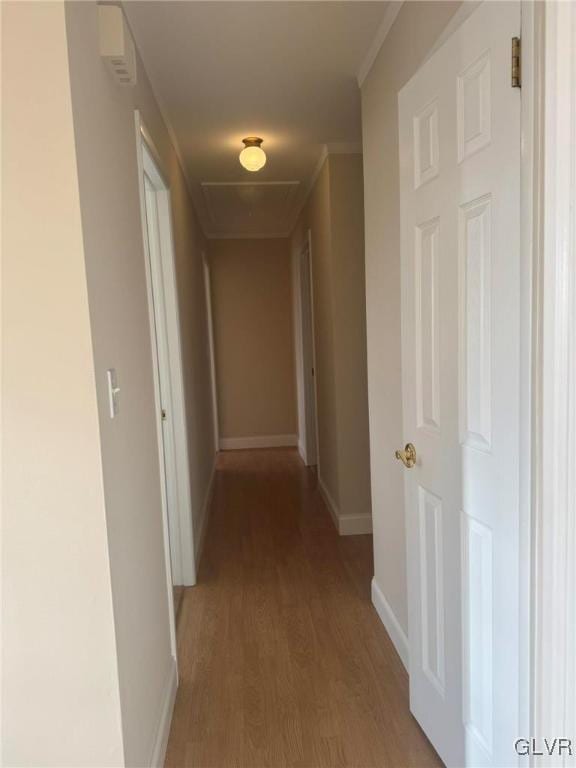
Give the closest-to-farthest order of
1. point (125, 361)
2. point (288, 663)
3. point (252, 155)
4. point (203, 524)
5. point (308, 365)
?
point (125, 361) → point (288, 663) → point (252, 155) → point (203, 524) → point (308, 365)

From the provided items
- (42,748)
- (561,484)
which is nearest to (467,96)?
(561,484)

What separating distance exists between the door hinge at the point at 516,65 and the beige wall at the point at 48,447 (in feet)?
3.02

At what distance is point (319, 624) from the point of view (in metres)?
2.29

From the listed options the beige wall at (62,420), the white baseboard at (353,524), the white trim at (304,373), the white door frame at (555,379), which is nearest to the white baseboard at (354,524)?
the white baseboard at (353,524)

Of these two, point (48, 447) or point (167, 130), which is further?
point (167, 130)

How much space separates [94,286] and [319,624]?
182 centimetres

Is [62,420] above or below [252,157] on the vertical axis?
below

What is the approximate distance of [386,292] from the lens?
2.09 m

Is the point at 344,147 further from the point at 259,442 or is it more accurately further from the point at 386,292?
the point at 259,442

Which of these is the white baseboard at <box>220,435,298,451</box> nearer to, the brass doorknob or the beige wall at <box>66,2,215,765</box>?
the beige wall at <box>66,2,215,765</box>

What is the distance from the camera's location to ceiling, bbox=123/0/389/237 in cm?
176

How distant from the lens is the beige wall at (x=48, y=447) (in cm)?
105

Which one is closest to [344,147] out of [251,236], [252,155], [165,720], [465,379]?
[252,155]

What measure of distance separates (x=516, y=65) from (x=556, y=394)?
67cm
